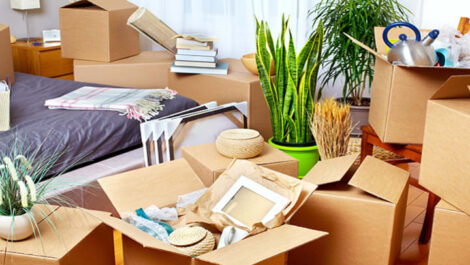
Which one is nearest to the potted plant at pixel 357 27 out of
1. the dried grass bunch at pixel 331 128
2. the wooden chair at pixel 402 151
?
the dried grass bunch at pixel 331 128

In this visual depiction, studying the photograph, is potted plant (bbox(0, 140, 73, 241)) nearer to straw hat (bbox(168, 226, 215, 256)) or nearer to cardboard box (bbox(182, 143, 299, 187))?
straw hat (bbox(168, 226, 215, 256))

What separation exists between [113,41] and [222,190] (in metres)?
1.89

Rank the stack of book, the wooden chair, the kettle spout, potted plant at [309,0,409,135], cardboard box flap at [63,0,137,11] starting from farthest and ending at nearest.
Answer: cardboard box flap at [63,0,137,11], the stack of book, potted plant at [309,0,409,135], the wooden chair, the kettle spout

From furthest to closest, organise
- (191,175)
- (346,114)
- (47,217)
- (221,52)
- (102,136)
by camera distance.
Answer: (221,52) < (346,114) < (102,136) < (191,175) < (47,217)

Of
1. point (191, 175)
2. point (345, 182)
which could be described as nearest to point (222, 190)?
point (191, 175)

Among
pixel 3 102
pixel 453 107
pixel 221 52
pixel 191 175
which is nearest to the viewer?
pixel 453 107

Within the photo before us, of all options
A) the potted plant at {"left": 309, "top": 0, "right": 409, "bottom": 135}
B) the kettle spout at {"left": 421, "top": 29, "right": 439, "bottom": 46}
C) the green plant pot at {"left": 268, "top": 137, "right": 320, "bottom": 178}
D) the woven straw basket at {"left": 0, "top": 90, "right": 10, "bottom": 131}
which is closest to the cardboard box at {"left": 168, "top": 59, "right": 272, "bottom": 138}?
the green plant pot at {"left": 268, "top": 137, "right": 320, "bottom": 178}

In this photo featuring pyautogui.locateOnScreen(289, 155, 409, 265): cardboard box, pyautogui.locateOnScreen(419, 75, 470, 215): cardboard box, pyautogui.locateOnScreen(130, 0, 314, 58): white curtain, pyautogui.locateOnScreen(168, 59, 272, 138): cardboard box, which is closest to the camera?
pyautogui.locateOnScreen(419, 75, 470, 215): cardboard box

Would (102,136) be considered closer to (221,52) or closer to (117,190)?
(117,190)

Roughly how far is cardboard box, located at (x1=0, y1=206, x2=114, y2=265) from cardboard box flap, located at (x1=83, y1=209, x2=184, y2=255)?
62 mm

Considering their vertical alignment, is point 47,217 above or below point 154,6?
below

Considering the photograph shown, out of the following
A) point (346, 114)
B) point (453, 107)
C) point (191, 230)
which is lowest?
point (191, 230)

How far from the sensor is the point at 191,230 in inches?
56.7

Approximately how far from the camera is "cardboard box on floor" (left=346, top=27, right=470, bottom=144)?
1.78m
